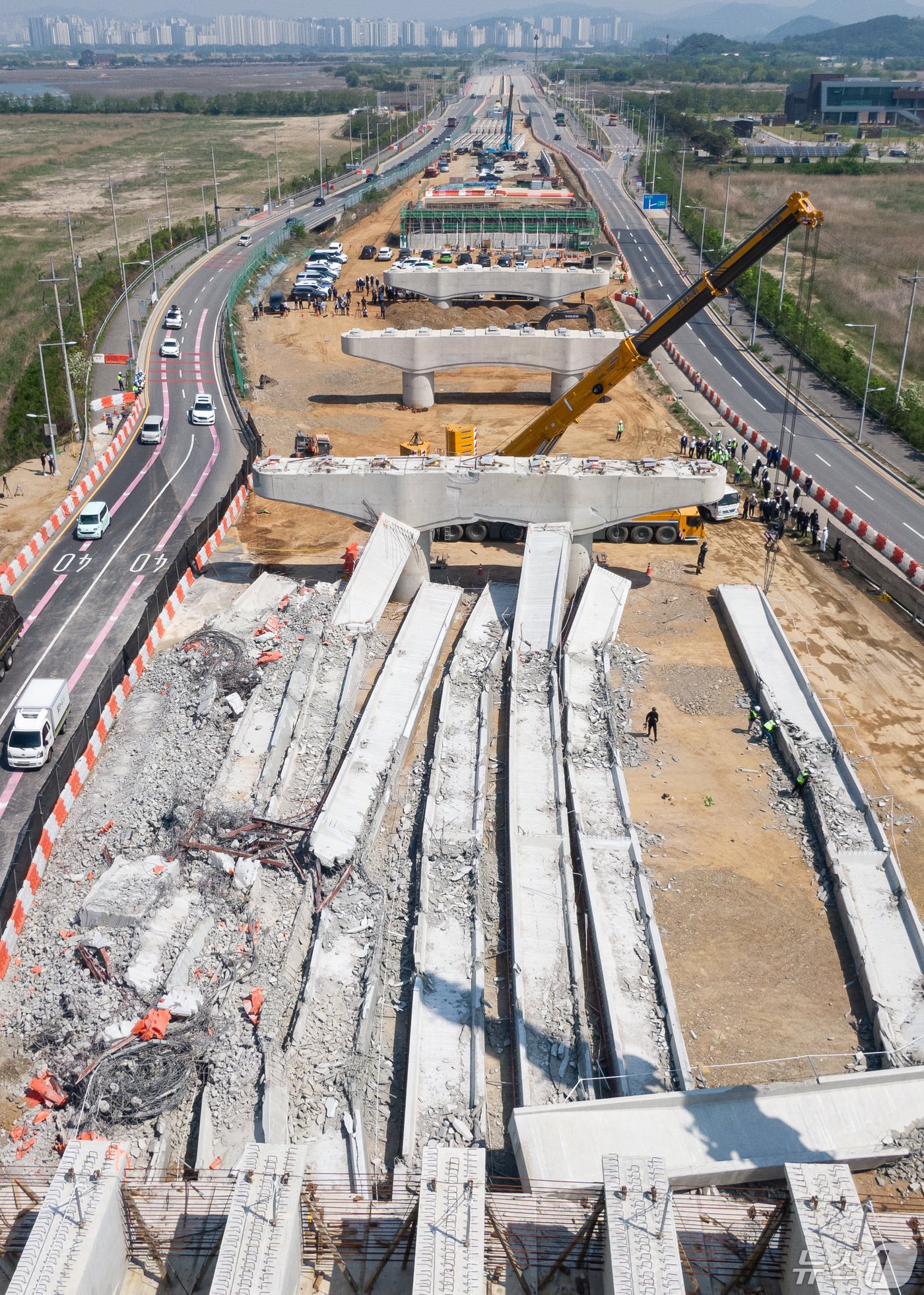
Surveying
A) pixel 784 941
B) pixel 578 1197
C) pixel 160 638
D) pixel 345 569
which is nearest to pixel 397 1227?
pixel 578 1197

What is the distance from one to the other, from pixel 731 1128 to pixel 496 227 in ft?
336

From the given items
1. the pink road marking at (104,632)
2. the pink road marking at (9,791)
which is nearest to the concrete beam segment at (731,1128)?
the pink road marking at (9,791)

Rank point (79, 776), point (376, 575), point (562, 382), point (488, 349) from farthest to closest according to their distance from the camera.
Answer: point (562, 382)
point (488, 349)
point (376, 575)
point (79, 776)

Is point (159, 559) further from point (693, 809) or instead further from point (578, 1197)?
point (578, 1197)

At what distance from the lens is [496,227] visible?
361 ft

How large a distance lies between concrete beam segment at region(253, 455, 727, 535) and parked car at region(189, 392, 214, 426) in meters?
21.7

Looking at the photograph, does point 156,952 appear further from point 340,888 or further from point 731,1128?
point 731,1128

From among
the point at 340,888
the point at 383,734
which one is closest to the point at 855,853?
the point at 340,888

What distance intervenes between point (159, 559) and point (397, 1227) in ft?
114

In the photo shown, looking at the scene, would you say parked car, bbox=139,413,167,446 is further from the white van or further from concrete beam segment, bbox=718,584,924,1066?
concrete beam segment, bbox=718,584,924,1066

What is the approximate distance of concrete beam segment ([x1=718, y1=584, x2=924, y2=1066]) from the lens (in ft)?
77.6

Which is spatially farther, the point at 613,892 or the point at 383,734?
the point at 383,734

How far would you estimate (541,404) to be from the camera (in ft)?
226

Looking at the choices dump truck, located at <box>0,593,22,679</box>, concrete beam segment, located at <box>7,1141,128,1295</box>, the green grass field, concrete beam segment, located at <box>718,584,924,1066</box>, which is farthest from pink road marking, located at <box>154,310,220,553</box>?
concrete beam segment, located at <box>7,1141,128,1295</box>
